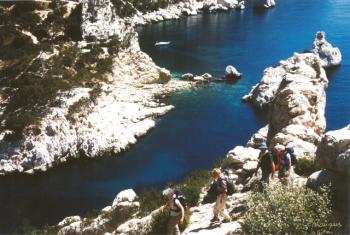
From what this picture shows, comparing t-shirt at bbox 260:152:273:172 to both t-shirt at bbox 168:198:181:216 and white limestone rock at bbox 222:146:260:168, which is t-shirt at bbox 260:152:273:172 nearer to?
t-shirt at bbox 168:198:181:216

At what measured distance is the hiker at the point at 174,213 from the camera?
23547 mm

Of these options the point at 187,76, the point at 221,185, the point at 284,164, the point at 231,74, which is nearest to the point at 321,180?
the point at 284,164

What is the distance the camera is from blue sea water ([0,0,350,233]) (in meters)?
58.3

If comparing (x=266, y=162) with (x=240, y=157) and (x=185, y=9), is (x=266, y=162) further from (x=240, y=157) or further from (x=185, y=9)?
(x=185, y=9)

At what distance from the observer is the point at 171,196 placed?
76.9 ft

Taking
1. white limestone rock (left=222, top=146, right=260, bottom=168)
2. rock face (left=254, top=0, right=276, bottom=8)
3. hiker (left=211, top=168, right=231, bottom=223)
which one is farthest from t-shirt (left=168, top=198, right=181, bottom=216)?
rock face (left=254, top=0, right=276, bottom=8)

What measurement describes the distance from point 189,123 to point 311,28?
70086 mm

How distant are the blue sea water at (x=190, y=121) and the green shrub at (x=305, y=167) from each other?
31.5m

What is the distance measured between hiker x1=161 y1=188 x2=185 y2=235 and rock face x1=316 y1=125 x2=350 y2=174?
6520 mm

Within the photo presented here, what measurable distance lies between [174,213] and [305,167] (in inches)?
327

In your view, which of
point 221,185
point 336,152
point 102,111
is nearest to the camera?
point 336,152

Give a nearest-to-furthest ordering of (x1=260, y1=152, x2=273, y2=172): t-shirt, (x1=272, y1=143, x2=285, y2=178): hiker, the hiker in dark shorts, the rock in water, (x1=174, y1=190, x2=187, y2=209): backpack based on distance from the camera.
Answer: (x1=174, y1=190, x2=187, y2=209): backpack
(x1=260, y1=152, x2=273, y2=172): t-shirt
(x1=272, y1=143, x2=285, y2=178): hiker
the hiker in dark shorts
the rock in water

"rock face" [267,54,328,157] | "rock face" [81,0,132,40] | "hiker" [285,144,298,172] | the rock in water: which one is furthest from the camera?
the rock in water

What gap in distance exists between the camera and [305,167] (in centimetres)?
2802
